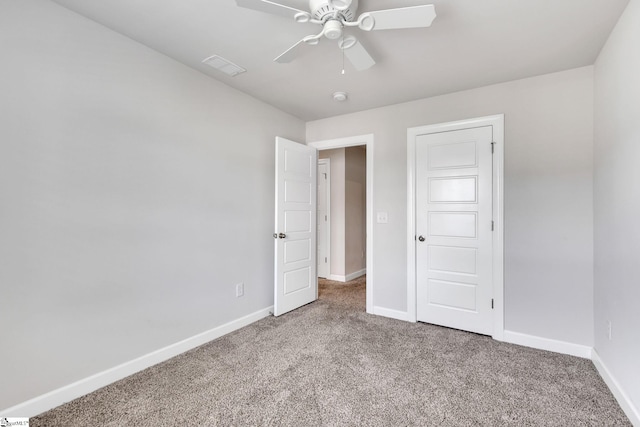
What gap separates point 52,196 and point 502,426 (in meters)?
2.92

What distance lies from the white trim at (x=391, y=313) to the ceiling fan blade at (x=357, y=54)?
8.33 feet

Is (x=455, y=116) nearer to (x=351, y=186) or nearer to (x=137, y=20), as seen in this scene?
(x=351, y=186)

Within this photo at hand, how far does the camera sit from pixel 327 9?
1488mm

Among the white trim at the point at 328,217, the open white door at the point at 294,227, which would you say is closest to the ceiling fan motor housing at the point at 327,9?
the open white door at the point at 294,227

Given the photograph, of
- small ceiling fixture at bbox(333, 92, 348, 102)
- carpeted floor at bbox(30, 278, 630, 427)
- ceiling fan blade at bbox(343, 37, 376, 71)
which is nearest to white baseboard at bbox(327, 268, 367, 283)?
carpeted floor at bbox(30, 278, 630, 427)

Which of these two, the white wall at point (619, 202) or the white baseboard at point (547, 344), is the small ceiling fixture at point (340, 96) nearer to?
the white wall at point (619, 202)

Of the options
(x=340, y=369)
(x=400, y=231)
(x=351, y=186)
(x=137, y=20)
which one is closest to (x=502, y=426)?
(x=340, y=369)

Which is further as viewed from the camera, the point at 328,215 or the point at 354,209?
the point at 354,209

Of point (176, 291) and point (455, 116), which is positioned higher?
point (455, 116)

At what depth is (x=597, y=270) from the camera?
7.37 ft

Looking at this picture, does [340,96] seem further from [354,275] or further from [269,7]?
[354,275]

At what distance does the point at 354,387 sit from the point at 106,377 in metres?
1.69

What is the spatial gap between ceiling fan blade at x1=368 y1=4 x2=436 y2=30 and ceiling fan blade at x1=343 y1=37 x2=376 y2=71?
8.1 inches

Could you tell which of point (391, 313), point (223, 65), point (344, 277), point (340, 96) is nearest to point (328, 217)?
point (344, 277)
